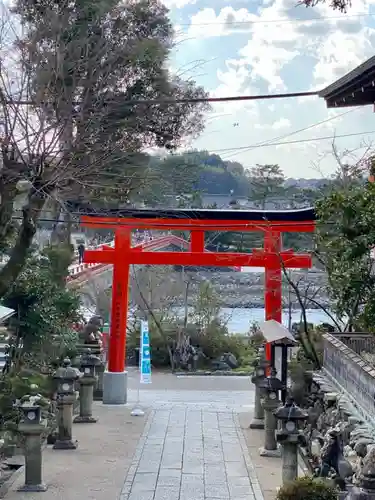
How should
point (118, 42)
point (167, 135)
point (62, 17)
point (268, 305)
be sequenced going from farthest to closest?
point (268, 305) < point (167, 135) < point (118, 42) < point (62, 17)

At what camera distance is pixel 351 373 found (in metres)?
12.5

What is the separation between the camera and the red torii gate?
19812 mm

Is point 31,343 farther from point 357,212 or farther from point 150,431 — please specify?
point 357,212

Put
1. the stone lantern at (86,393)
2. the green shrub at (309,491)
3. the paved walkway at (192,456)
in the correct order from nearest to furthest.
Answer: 1. the green shrub at (309,491)
2. the paved walkway at (192,456)
3. the stone lantern at (86,393)

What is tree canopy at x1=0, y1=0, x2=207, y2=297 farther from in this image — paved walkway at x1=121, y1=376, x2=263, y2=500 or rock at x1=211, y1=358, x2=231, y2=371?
rock at x1=211, y1=358, x2=231, y2=371

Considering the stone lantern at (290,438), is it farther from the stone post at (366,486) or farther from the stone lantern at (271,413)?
the stone post at (366,486)

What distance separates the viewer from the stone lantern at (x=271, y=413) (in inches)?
552

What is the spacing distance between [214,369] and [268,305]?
1150 centimetres

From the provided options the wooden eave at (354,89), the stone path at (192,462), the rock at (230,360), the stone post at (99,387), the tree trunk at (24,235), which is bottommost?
the stone path at (192,462)

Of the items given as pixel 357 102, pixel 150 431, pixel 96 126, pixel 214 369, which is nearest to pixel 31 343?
pixel 150 431

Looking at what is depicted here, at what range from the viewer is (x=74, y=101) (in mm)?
10914

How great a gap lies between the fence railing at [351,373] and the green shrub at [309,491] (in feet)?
5.89

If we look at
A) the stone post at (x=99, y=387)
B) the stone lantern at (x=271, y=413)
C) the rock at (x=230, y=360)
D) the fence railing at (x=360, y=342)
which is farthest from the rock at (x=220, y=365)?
the stone lantern at (x=271, y=413)

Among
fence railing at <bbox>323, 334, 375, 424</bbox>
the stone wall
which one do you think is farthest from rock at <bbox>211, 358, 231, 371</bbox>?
fence railing at <bbox>323, 334, 375, 424</bbox>
